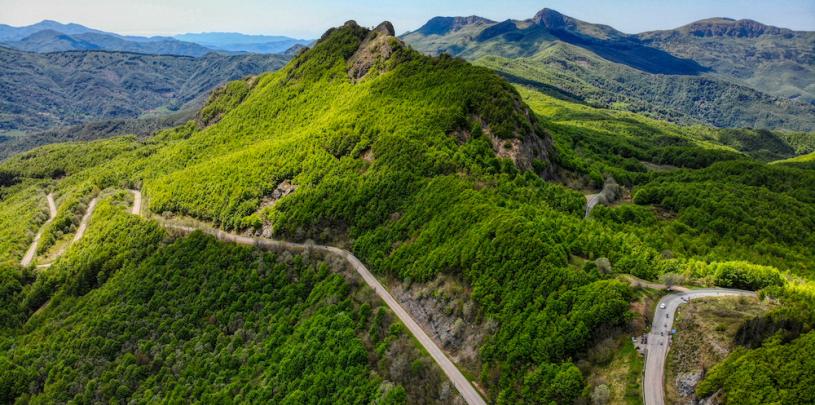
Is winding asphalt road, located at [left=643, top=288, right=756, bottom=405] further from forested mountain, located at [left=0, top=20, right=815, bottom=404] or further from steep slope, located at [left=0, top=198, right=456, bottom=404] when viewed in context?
steep slope, located at [left=0, top=198, right=456, bottom=404]

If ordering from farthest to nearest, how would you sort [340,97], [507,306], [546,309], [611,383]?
[340,97] < [507,306] < [546,309] < [611,383]


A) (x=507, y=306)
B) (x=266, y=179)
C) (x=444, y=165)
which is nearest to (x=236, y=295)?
(x=266, y=179)

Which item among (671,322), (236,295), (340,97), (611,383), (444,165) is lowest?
(236,295)

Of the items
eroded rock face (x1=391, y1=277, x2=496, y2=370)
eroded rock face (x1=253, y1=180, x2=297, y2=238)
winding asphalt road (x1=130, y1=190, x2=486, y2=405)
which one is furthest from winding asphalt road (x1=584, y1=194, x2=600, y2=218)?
eroded rock face (x1=253, y1=180, x2=297, y2=238)

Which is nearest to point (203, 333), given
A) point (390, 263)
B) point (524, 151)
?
point (390, 263)

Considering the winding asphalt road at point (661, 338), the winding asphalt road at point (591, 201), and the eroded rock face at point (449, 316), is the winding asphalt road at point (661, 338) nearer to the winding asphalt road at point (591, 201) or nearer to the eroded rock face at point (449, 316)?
the eroded rock face at point (449, 316)

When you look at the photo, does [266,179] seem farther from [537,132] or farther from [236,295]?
[537,132]
